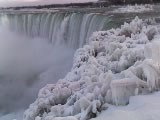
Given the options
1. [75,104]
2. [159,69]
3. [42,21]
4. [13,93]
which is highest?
[42,21]

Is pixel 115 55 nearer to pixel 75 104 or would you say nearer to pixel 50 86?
pixel 50 86

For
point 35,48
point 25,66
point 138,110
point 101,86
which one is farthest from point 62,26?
point 138,110

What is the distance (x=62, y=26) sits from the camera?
15.3 m

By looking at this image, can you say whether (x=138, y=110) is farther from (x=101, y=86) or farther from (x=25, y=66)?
(x=25, y=66)

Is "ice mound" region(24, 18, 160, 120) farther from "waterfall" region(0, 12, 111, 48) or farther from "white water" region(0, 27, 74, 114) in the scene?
"waterfall" region(0, 12, 111, 48)

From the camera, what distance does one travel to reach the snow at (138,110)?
9.41ft

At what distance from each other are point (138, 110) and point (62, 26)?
12.6 meters

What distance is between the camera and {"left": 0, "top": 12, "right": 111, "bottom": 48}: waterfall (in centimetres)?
1260

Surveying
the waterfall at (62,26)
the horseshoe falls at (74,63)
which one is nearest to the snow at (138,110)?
the horseshoe falls at (74,63)

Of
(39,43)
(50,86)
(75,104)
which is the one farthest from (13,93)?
(75,104)

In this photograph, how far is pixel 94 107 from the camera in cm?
326

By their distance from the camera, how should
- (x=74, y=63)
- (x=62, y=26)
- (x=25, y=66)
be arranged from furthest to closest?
1. (x=25, y=66)
2. (x=62, y=26)
3. (x=74, y=63)

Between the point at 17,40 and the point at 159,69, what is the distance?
16593mm

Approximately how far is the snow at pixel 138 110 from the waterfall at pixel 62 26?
25.8ft
